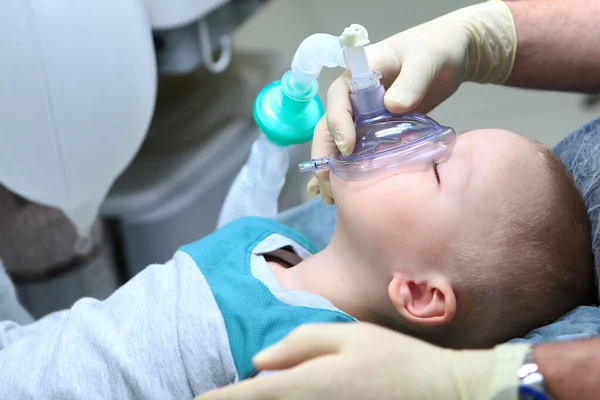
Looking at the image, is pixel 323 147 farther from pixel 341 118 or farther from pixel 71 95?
pixel 71 95

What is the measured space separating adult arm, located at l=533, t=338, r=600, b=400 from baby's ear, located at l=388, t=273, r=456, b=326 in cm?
22

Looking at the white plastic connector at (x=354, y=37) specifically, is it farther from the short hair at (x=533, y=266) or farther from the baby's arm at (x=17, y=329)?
the baby's arm at (x=17, y=329)

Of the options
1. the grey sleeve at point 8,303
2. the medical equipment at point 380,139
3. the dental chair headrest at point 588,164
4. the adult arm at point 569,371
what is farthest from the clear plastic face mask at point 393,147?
the grey sleeve at point 8,303

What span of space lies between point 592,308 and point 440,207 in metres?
0.27

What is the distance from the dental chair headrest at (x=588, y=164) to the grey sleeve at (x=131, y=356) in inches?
23.1

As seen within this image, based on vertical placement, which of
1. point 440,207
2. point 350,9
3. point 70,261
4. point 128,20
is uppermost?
point 128,20

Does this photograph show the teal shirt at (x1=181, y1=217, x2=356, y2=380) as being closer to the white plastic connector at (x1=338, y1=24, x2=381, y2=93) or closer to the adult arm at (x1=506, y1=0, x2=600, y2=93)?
the white plastic connector at (x1=338, y1=24, x2=381, y2=93)

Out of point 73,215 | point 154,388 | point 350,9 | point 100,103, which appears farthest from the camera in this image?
point 350,9

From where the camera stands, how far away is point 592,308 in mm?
986

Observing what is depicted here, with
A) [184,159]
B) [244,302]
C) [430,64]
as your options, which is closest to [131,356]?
[244,302]

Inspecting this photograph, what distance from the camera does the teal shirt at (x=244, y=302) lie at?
3.21 ft

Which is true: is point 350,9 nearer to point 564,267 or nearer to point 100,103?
point 100,103

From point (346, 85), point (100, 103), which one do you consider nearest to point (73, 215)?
point (100, 103)

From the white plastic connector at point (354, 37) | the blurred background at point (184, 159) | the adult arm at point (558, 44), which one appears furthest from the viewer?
the blurred background at point (184, 159)
